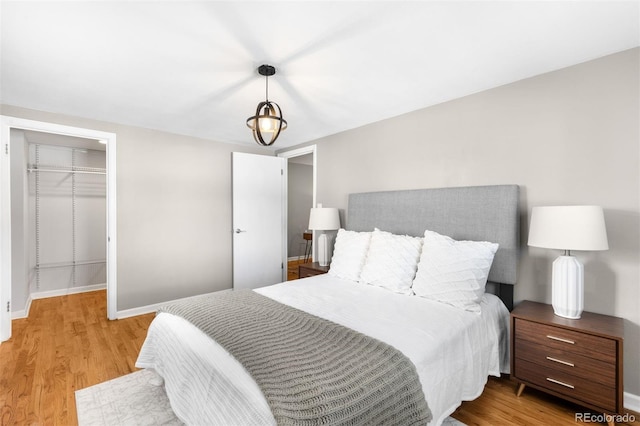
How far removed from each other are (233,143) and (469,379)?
13.2ft

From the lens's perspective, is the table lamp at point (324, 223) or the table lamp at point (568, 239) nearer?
the table lamp at point (568, 239)

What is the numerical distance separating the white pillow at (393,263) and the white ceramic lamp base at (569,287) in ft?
3.08

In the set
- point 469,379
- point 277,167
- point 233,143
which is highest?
point 233,143

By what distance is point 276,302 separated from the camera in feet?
7.04

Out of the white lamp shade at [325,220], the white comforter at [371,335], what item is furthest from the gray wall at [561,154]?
the white lamp shade at [325,220]

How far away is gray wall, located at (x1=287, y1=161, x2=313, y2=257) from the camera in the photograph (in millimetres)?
7227

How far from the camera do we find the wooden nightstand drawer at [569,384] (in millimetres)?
1701

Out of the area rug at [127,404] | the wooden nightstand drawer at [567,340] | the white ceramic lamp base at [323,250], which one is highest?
the white ceramic lamp base at [323,250]

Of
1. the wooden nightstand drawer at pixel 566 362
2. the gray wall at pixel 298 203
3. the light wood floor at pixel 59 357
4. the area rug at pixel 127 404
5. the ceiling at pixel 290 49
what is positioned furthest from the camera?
the gray wall at pixel 298 203

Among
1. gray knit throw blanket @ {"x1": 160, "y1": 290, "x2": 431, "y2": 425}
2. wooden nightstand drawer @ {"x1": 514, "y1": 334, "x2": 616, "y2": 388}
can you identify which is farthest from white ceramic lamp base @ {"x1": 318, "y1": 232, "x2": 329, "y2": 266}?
wooden nightstand drawer @ {"x1": 514, "y1": 334, "x2": 616, "y2": 388}

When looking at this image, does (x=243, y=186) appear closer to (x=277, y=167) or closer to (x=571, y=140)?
(x=277, y=167)

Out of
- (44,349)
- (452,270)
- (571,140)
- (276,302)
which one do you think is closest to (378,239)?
(452,270)

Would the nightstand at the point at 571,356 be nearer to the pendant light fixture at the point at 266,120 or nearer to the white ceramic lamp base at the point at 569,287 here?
the white ceramic lamp base at the point at 569,287

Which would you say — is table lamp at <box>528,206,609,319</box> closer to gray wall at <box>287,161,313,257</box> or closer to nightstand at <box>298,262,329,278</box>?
nightstand at <box>298,262,329,278</box>
